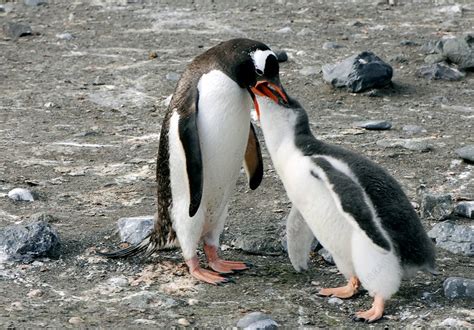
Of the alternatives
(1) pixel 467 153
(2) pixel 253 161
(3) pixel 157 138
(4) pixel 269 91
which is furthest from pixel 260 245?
(3) pixel 157 138

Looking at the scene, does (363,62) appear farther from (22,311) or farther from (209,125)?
(22,311)

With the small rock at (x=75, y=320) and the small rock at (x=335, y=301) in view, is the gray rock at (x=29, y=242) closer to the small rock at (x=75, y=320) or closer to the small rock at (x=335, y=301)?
the small rock at (x=75, y=320)

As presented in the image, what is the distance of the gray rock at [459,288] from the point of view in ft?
15.1

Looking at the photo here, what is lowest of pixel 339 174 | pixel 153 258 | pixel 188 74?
pixel 153 258

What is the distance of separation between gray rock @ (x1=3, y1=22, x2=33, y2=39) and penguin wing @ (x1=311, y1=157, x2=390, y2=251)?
6.49 metres

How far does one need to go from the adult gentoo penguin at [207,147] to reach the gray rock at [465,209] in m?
1.41

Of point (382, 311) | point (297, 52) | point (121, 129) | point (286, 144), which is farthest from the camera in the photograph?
point (297, 52)

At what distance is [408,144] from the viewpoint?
7027mm

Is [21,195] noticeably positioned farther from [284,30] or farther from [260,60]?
[284,30]

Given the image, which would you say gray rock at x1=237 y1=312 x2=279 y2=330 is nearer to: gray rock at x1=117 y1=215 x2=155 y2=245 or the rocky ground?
the rocky ground

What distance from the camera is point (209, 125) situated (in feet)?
16.0

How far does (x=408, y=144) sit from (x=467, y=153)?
51cm

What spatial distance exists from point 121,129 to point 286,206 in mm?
2092

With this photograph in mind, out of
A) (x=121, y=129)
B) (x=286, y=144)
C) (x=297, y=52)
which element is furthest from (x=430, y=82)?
(x=286, y=144)
